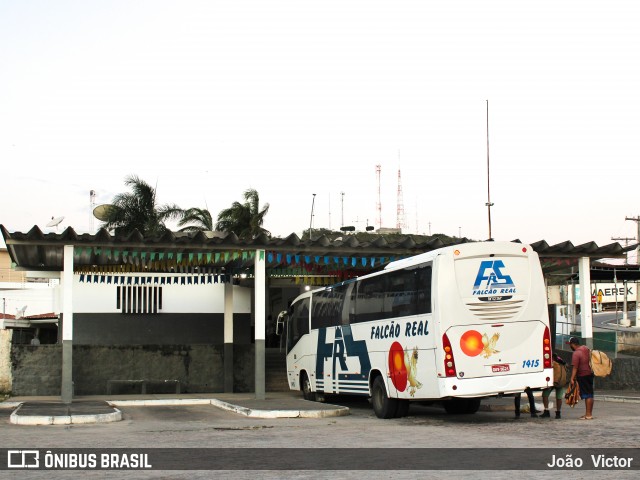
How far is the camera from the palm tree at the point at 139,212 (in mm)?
43531

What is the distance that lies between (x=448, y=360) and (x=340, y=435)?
9.00ft

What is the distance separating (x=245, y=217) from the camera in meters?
48.7

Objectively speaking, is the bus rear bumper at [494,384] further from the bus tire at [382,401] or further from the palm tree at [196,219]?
the palm tree at [196,219]

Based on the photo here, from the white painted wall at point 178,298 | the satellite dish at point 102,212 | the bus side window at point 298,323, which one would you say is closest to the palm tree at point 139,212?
the satellite dish at point 102,212

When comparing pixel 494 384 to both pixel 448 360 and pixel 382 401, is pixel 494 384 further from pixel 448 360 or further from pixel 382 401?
pixel 382 401

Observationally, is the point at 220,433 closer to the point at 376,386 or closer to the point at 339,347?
the point at 376,386

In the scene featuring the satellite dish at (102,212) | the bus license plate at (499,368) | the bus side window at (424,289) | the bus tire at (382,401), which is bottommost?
the bus tire at (382,401)

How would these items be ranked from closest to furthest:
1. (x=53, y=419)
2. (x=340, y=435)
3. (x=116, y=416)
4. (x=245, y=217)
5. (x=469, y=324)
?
(x=340, y=435), (x=469, y=324), (x=53, y=419), (x=116, y=416), (x=245, y=217)

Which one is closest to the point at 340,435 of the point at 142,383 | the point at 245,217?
the point at 142,383

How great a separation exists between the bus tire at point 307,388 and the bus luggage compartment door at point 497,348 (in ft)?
27.3

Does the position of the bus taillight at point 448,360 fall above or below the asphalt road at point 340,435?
above

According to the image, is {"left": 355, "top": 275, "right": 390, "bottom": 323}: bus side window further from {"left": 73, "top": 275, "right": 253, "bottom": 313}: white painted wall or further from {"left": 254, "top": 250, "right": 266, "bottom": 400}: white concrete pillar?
{"left": 73, "top": 275, "right": 253, "bottom": 313}: white painted wall

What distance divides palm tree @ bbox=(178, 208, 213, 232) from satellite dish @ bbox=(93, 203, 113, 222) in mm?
3989

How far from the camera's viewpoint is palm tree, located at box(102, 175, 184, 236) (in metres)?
43.5
